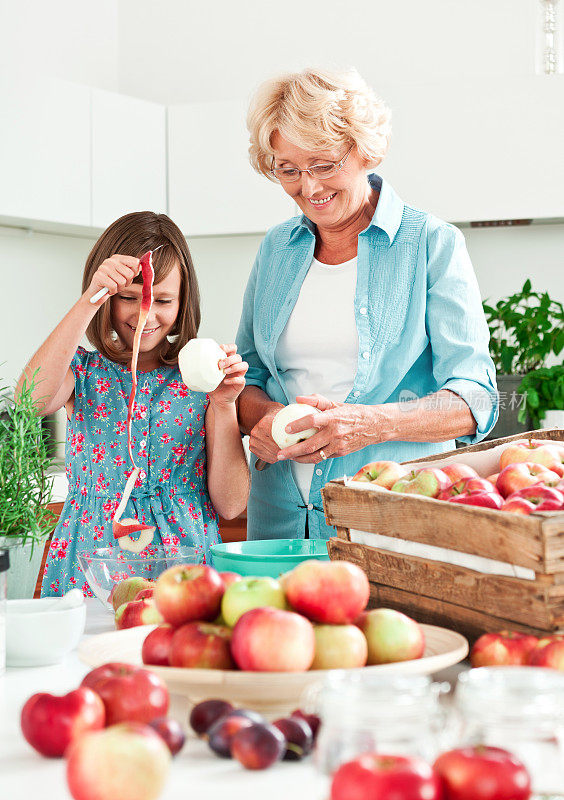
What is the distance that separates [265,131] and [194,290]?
1.17ft

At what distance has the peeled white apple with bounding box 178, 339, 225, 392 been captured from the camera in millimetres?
1545

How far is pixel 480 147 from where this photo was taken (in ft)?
10.5

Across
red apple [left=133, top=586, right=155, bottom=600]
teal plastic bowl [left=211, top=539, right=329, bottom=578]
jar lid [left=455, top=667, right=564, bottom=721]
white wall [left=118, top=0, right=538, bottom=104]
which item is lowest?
red apple [left=133, top=586, right=155, bottom=600]

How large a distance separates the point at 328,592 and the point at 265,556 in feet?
1.17

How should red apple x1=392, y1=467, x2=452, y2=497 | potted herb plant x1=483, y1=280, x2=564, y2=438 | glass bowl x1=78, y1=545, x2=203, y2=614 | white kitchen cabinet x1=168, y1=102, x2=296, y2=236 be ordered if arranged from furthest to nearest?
white kitchen cabinet x1=168, y1=102, x2=296, y2=236
potted herb plant x1=483, y1=280, x2=564, y2=438
glass bowl x1=78, y1=545, x2=203, y2=614
red apple x1=392, y1=467, x2=452, y2=497

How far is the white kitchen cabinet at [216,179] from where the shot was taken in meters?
3.51

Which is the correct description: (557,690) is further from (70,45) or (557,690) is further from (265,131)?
(70,45)

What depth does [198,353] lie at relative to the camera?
60.9 inches

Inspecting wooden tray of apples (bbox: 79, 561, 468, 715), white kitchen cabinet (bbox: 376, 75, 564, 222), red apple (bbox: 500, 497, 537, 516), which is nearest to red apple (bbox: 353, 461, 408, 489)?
red apple (bbox: 500, 497, 537, 516)

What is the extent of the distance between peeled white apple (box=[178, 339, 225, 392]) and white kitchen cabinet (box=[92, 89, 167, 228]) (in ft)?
6.48

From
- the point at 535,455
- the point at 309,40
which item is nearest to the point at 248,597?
the point at 535,455

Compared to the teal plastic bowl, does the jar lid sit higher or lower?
higher

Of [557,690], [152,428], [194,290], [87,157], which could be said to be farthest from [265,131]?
[87,157]

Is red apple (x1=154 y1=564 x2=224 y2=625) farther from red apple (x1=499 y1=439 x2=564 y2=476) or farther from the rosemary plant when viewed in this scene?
red apple (x1=499 y1=439 x2=564 y2=476)
